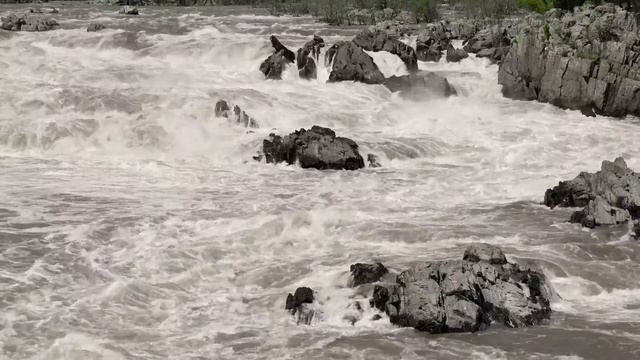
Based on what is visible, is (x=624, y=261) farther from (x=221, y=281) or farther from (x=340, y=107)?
(x=340, y=107)

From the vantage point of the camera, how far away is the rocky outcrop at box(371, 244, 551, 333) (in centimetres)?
1170

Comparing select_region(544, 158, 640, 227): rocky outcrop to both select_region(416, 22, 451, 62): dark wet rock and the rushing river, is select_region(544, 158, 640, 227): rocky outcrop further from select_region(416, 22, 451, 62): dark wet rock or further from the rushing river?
select_region(416, 22, 451, 62): dark wet rock

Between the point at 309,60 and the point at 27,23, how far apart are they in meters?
20.3

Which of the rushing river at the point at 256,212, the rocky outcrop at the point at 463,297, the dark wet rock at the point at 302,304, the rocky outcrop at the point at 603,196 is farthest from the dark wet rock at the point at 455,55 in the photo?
the dark wet rock at the point at 302,304

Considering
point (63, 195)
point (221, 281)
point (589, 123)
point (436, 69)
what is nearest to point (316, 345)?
point (221, 281)

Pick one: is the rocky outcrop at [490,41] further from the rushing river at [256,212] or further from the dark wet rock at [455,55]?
the rushing river at [256,212]

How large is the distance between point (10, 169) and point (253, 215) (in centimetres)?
847

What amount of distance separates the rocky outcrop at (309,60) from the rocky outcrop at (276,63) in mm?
495

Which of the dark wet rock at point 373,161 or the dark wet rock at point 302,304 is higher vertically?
the dark wet rock at point 373,161

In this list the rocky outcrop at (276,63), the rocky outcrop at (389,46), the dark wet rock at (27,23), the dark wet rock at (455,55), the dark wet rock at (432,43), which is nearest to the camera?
the rocky outcrop at (276,63)

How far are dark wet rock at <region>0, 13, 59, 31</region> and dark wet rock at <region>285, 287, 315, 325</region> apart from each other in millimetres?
35561

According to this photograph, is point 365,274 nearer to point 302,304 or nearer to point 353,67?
point 302,304

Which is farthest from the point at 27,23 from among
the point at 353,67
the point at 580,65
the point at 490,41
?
the point at 580,65

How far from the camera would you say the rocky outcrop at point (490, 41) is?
118 ft
